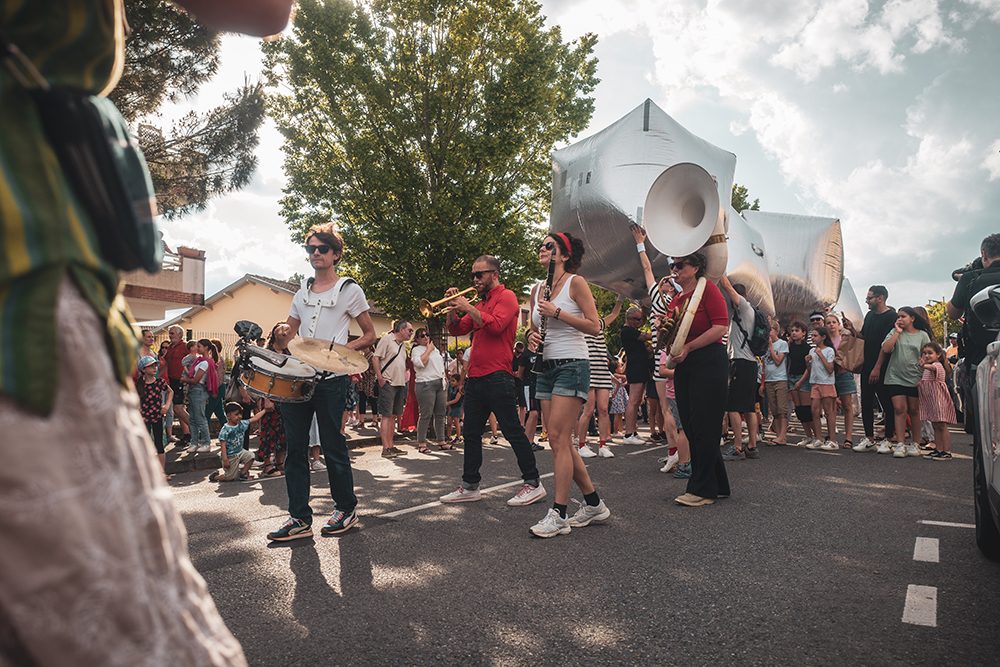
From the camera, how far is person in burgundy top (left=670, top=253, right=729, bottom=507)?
5.80 metres

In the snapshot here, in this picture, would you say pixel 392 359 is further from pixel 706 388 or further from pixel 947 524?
pixel 947 524

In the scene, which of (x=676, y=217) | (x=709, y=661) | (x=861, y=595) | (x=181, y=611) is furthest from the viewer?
(x=676, y=217)

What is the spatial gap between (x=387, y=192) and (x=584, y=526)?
1624 centimetres

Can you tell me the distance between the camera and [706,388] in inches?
231

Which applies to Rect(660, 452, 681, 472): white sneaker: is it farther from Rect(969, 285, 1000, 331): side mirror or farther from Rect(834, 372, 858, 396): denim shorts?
Rect(834, 372, 858, 396): denim shorts

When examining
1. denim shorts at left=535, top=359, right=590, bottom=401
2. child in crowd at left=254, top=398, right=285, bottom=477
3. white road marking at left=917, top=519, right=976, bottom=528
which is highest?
denim shorts at left=535, top=359, right=590, bottom=401

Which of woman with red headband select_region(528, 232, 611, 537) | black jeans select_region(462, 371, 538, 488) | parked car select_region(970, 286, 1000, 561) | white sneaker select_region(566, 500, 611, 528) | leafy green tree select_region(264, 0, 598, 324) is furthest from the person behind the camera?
leafy green tree select_region(264, 0, 598, 324)

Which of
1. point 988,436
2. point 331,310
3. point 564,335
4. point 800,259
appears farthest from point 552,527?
point 800,259

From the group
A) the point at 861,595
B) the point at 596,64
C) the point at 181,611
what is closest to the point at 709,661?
the point at 861,595

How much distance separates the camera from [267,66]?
808 inches

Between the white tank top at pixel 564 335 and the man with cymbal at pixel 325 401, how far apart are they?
128 cm

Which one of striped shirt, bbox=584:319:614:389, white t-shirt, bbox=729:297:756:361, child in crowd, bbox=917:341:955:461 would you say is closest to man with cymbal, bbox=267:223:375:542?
white t-shirt, bbox=729:297:756:361

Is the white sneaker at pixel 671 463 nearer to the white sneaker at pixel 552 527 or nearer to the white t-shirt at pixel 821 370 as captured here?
the white sneaker at pixel 552 527

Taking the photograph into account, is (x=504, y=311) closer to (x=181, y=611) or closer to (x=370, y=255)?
(x=181, y=611)
